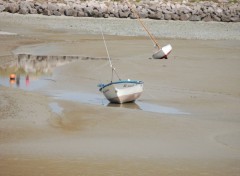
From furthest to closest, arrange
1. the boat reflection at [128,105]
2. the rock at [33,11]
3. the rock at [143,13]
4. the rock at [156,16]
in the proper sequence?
the rock at [156,16] → the rock at [143,13] → the rock at [33,11] → the boat reflection at [128,105]

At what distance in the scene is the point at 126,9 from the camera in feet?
161

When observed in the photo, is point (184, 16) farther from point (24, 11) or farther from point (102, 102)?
point (102, 102)

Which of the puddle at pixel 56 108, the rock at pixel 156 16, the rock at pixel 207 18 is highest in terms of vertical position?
the puddle at pixel 56 108

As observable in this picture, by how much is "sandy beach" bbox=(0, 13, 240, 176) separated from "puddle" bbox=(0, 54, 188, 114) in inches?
1.4

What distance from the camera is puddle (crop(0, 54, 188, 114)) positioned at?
16.4 m

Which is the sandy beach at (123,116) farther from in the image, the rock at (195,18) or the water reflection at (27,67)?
the rock at (195,18)

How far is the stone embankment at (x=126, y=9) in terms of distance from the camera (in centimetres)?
4769

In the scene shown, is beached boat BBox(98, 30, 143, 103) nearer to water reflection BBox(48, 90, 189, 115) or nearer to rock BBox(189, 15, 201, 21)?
water reflection BBox(48, 90, 189, 115)

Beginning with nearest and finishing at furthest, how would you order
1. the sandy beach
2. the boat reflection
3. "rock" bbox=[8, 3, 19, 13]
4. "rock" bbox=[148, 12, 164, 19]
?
the sandy beach < the boat reflection < "rock" bbox=[8, 3, 19, 13] < "rock" bbox=[148, 12, 164, 19]

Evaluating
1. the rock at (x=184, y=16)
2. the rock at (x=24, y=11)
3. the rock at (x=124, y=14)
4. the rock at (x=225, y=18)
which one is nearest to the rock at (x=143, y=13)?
the rock at (x=124, y=14)

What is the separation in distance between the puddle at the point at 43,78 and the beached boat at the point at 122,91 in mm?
159

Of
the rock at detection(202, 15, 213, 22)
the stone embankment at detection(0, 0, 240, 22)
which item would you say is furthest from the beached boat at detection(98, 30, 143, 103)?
the rock at detection(202, 15, 213, 22)

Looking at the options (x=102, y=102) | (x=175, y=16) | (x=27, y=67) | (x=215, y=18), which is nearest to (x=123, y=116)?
(x=102, y=102)

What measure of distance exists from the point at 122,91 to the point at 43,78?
5330 mm
